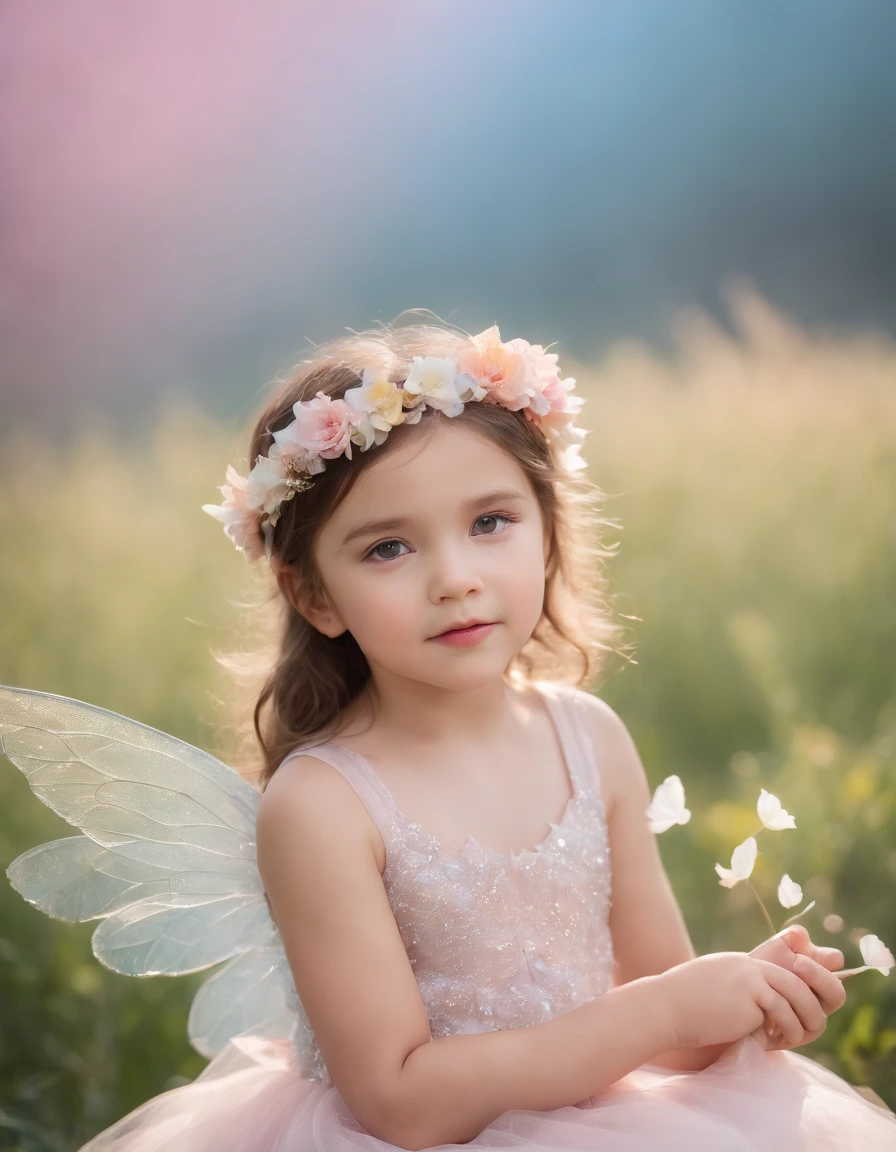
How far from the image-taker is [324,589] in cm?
118

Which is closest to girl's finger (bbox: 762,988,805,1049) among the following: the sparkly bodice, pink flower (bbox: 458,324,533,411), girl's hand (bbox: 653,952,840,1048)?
girl's hand (bbox: 653,952,840,1048)

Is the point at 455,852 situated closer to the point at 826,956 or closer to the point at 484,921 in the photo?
the point at 484,921

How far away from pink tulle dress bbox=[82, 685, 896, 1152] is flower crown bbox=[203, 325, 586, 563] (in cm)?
27

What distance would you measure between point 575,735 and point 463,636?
0.28 metres

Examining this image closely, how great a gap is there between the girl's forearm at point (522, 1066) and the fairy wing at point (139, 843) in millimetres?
271

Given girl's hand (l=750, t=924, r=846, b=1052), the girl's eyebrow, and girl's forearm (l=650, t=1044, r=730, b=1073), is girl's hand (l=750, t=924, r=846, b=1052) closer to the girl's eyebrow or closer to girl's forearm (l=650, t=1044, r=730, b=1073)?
girl's forearm (l=650, t=1044, r=730, b=1073)

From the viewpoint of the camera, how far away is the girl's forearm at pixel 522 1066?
100cm

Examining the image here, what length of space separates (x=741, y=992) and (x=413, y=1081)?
306mm

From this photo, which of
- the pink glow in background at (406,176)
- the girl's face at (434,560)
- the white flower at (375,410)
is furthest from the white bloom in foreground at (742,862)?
the pink glow in background at (406,176)

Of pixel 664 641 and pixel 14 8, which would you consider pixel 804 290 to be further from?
pixel 14 8

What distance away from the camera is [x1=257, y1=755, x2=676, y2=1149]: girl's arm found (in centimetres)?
100

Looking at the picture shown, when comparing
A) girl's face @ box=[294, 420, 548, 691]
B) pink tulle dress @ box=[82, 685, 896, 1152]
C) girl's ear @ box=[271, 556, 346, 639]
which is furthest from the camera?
girl's ear @ box=[271, 556, 346, 639]

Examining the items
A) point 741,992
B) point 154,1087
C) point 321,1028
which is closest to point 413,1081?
point 321,1028

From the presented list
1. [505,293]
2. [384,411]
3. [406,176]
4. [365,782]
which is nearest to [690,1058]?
[365,782]
